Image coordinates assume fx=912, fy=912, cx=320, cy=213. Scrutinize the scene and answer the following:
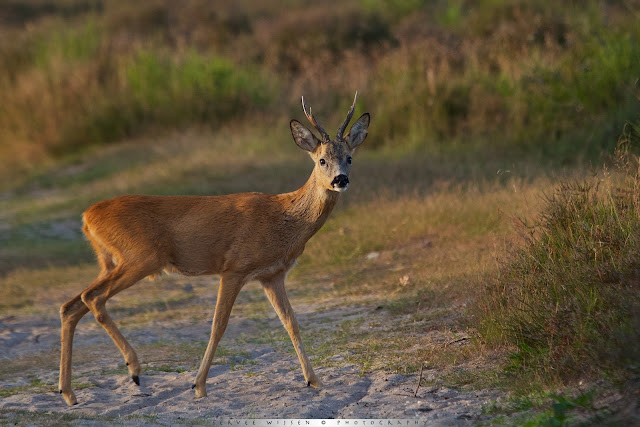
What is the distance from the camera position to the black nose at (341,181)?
21.5ft

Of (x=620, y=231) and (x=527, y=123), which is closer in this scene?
(x=620, y=231)

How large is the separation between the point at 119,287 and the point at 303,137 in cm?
181

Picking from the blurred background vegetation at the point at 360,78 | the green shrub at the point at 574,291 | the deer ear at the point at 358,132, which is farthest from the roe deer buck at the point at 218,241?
the blurred background vegetation at the point at 360,78

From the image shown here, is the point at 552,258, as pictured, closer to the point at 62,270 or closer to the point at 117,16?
the point at 62,270

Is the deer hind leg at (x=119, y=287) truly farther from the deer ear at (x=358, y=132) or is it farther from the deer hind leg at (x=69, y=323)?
the deer ear at (x=358, y=132)

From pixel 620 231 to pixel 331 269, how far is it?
4.78m

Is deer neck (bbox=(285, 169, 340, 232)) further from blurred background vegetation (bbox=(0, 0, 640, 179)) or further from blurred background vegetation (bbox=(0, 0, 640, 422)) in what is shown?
blurred background vegetation (bbox=(0, 0, 640, 179))

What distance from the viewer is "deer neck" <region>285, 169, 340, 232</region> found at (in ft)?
22.6

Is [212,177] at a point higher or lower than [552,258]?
lower

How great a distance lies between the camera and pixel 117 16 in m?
28.8

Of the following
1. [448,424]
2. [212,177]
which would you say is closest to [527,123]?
[212,177]

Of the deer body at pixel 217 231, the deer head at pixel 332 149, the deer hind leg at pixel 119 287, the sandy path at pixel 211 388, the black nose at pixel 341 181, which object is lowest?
the sandy path at pixel 211 388

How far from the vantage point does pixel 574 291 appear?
21.3 feet

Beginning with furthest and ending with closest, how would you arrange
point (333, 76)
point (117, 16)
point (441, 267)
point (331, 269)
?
point (117, 16) → point (333, 76) → point (331, 269) → point (441, 267)
